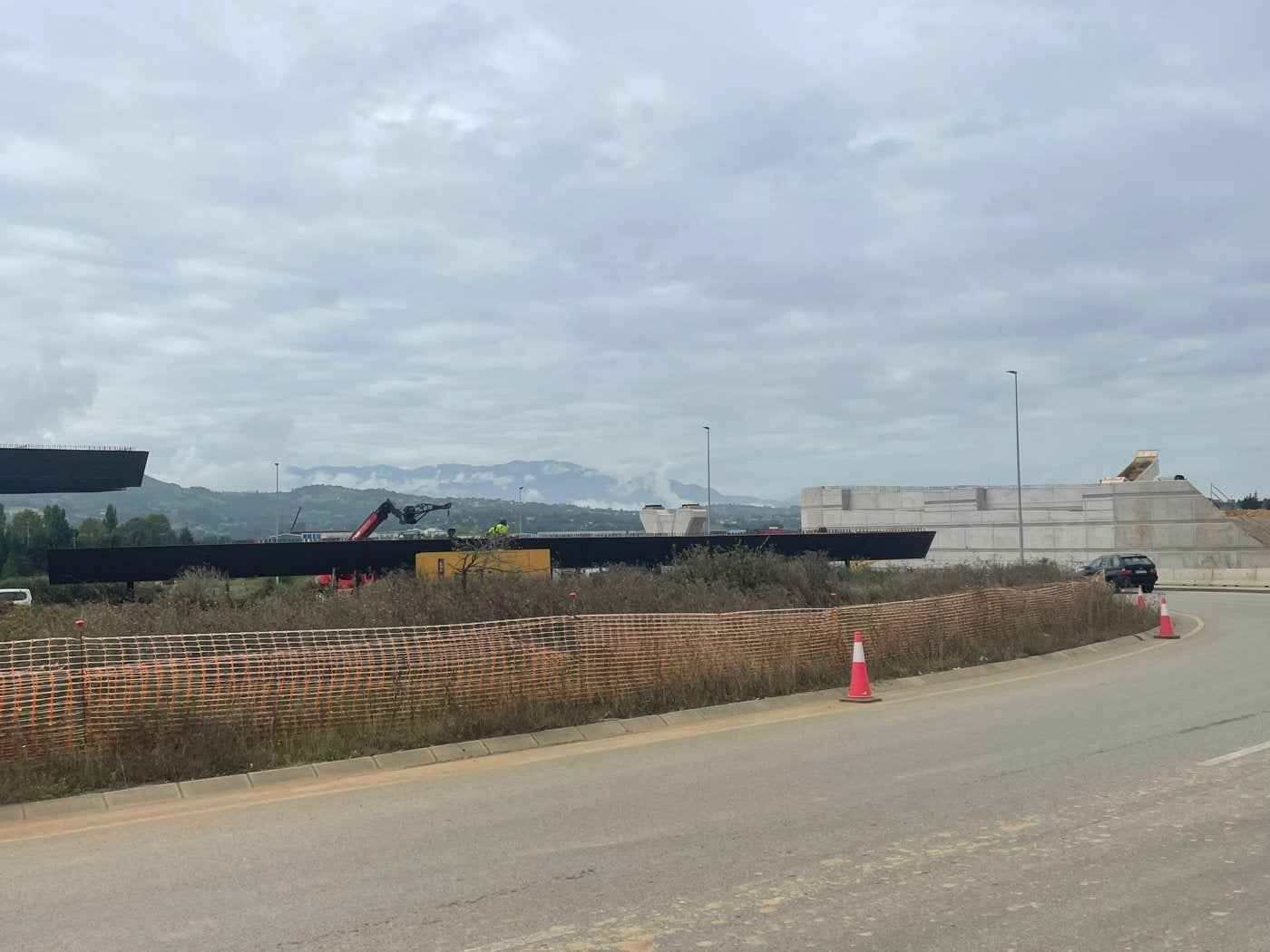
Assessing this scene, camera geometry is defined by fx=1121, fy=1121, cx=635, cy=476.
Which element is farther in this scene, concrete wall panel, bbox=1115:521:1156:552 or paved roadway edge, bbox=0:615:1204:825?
concrete wall panel, bbox=1115:521:1156:552

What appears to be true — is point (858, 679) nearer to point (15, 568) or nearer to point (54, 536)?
point (15, 568)

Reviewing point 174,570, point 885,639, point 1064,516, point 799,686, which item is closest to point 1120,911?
point 799,686

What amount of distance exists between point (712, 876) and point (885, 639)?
36.1 ft

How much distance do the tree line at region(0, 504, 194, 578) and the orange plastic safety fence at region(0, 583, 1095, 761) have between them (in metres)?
60.5

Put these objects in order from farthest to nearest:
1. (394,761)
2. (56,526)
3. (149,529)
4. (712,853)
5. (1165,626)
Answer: (149,529), (56,526), (1165,626), (394,761), (712,853)

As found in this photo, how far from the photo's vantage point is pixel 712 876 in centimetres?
661

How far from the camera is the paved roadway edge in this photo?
8.95 metres

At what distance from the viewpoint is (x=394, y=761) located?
10.5 meters

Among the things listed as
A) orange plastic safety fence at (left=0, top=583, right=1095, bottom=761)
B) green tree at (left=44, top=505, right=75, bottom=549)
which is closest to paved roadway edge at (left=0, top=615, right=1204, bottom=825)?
orange plastic safety fence at (left=0, top=583, right=1095, bottom=761)

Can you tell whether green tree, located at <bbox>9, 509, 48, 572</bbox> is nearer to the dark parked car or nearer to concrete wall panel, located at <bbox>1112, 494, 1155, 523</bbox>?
the dark parked car

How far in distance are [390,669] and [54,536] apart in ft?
317

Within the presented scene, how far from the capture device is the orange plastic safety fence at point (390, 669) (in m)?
9.86

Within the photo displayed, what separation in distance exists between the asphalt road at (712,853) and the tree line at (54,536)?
64.6 m

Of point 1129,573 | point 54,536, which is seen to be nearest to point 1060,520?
point 1129,573
